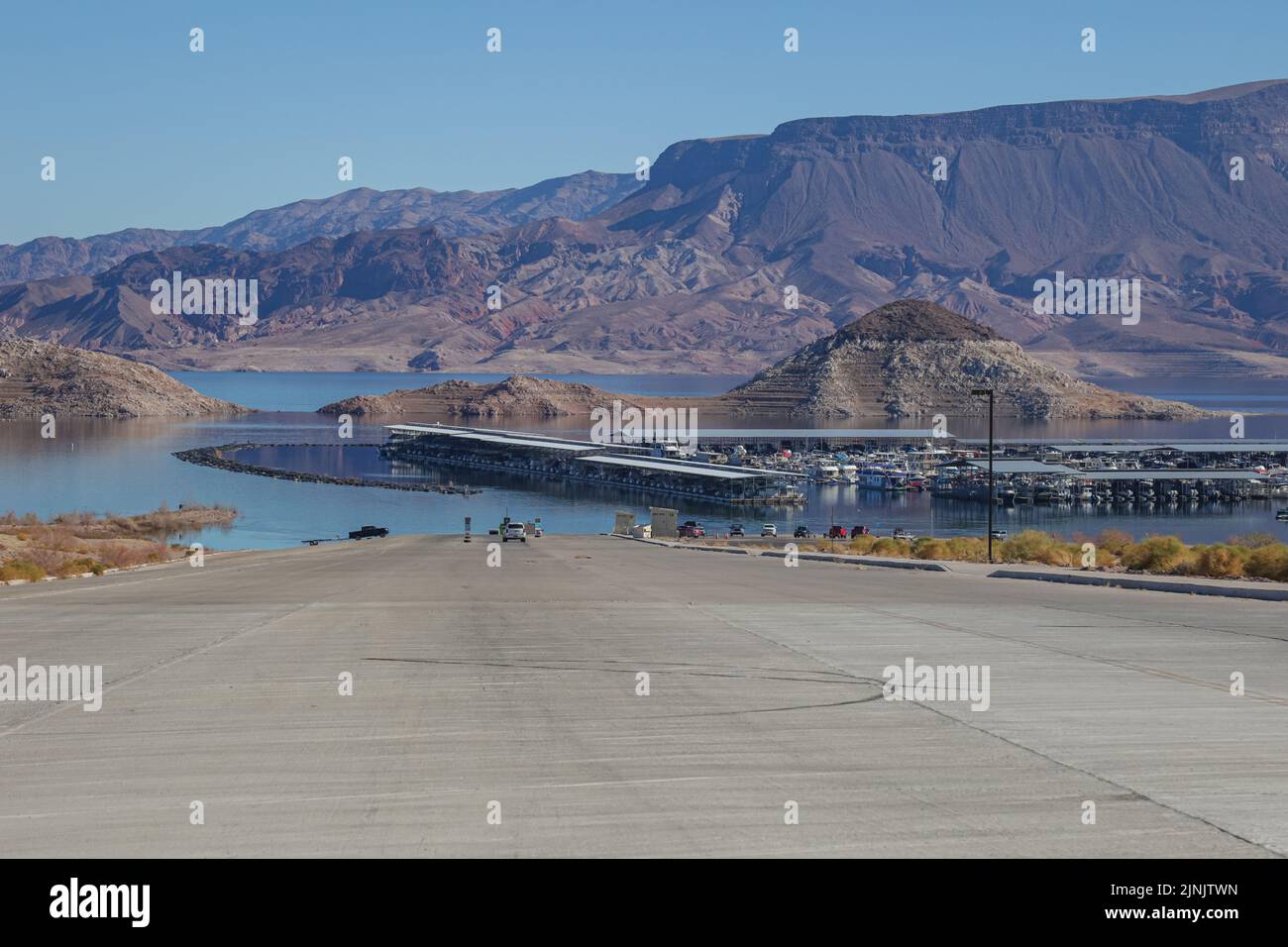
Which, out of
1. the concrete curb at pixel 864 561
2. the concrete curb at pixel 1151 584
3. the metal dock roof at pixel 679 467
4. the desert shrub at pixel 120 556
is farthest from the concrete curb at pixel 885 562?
the metal dock roof at pixel 679 467

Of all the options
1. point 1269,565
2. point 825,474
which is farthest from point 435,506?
point 1269,565

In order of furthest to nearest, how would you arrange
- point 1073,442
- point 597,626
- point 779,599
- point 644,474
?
point 1073,442 → point 644,474 → point 779,599 → point 597,626

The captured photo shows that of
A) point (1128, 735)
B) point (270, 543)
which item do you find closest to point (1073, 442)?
point (270, 543)

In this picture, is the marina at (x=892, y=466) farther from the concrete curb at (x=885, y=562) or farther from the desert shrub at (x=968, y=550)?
the concrete curb at (x=885, y=562)

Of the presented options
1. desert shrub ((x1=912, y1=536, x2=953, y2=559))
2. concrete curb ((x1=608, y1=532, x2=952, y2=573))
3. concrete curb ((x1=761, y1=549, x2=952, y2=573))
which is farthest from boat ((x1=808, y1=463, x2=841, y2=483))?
concrete curb ((x1=761, y1=549, x2=952, y2=573))

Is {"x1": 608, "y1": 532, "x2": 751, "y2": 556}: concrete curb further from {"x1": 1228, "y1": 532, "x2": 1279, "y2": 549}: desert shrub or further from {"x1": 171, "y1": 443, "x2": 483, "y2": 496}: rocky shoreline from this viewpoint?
{"x1": 171, "y1": 443, "x2": 483, "y2": 496}: rocky shoreline

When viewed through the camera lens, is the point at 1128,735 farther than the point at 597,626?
No

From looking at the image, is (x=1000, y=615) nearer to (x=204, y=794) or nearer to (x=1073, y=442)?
(x=204, y=794)
